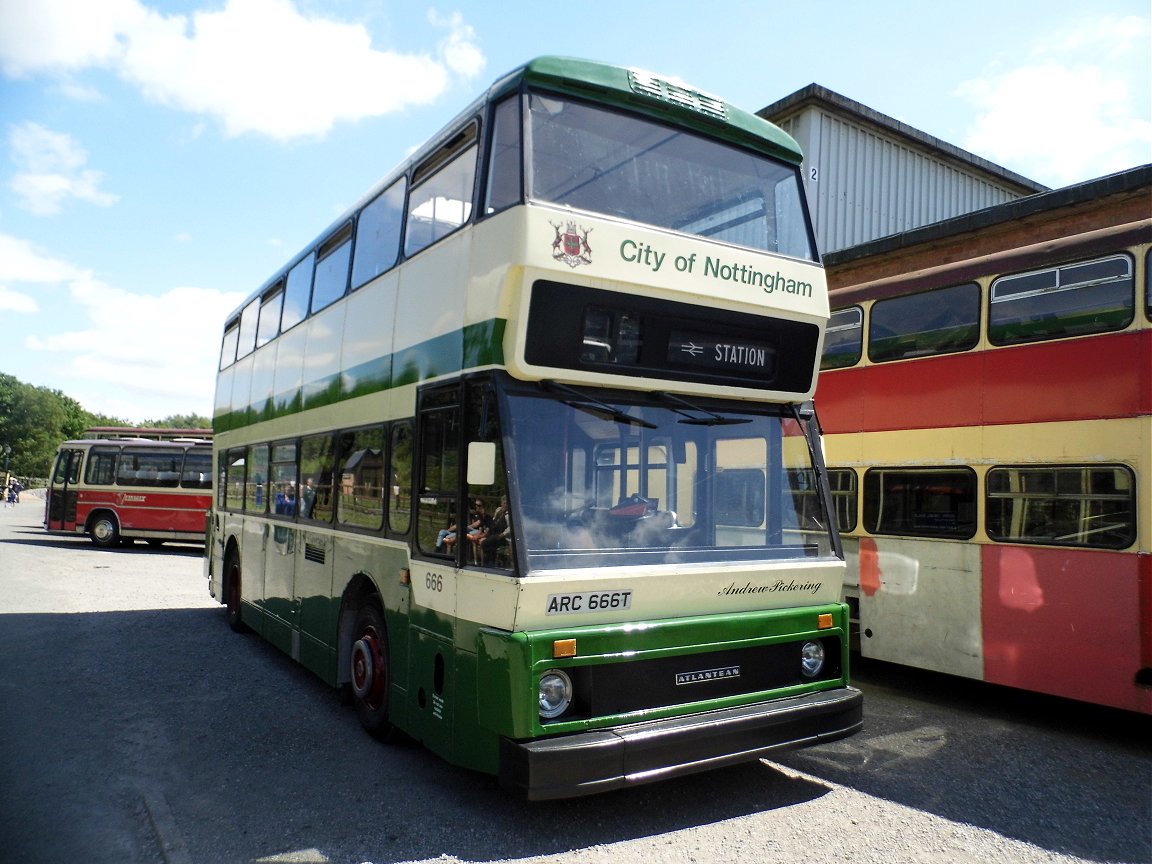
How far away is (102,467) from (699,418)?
22332 millimetres

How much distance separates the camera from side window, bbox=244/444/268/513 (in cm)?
977

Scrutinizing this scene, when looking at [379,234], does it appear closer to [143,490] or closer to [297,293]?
[297,293]

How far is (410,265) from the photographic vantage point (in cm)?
622

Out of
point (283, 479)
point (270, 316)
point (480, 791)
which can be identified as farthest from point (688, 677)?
point (270, 316)

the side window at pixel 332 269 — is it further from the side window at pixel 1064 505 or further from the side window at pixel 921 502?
the side window at pixel 1064 505

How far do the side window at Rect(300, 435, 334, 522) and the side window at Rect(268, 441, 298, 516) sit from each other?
1.11 feet

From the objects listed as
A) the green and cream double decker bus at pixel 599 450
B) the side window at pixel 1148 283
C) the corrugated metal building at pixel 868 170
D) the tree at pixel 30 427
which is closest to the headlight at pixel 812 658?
the green and cream double decker bus at pixel 599 450

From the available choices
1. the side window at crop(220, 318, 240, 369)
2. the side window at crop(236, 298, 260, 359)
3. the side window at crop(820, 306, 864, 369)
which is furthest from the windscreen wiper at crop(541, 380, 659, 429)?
the side window at crop(220, 318, 240, 369)

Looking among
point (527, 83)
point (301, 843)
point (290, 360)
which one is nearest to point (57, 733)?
point (301, 843)

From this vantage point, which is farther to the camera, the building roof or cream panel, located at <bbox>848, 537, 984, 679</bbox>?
the building roof

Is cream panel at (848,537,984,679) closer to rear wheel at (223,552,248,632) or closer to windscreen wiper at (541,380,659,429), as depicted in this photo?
windscreen wiper at (541,380,659,429)

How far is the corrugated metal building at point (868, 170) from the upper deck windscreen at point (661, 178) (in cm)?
1026

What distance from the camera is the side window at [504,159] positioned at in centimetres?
502

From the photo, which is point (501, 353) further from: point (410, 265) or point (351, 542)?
point (351, 542)
